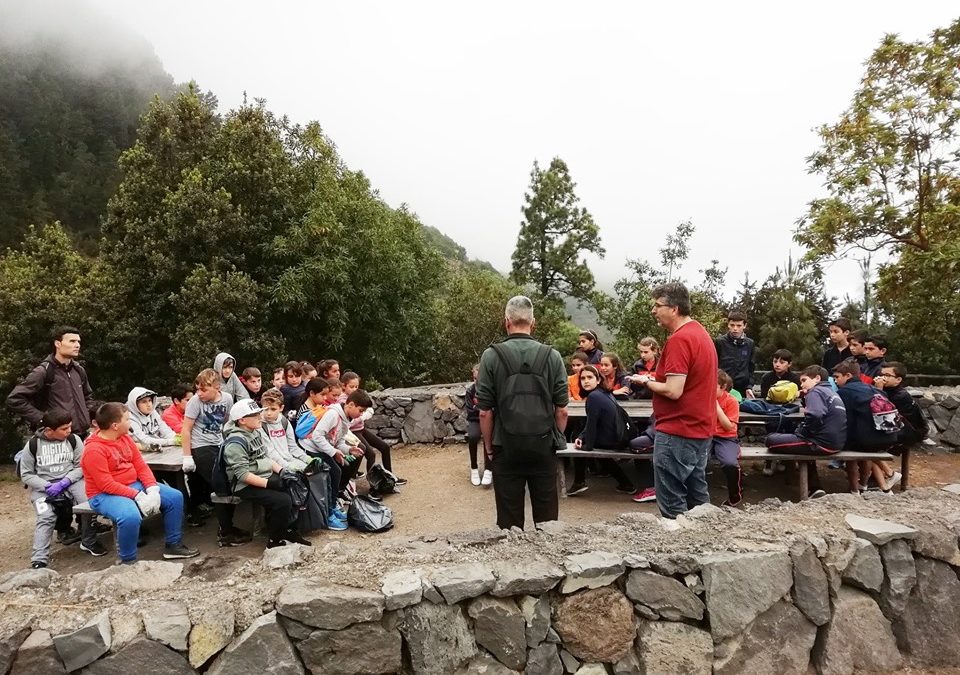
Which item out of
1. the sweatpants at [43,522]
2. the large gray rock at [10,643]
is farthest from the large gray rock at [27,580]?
the sweatpants at [43,522]

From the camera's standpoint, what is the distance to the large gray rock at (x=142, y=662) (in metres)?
2.26

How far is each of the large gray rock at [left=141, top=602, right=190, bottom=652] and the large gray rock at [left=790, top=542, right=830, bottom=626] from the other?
108 inches

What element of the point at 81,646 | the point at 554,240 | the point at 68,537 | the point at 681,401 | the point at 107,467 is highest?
the point at 554,240

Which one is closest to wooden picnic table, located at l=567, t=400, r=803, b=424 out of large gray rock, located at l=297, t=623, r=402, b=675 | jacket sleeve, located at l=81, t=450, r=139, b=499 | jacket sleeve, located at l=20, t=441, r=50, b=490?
large gray rock, located at l=297, t=623, r=402, b=675

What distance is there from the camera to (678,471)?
3.53 meters

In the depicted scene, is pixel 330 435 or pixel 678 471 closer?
pixel 678 471

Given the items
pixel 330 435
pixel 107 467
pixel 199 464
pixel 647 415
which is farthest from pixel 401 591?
pixel 647 415

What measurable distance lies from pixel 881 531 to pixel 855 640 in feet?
1.80

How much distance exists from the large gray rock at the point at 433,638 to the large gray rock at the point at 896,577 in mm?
2163

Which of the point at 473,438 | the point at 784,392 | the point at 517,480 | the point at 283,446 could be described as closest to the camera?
the point at 517,480

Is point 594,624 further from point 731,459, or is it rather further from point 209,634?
point 731,459

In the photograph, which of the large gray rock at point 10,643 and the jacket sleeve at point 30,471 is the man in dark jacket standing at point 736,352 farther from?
the jacket sleeve at point 30,471

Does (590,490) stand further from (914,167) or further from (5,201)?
(5,201)

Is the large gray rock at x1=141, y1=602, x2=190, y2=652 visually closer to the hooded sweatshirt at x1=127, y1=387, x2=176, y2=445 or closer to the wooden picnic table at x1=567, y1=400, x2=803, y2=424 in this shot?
the hooded sweatshirt at x1=127, y1=387, x2=176, y2=445
